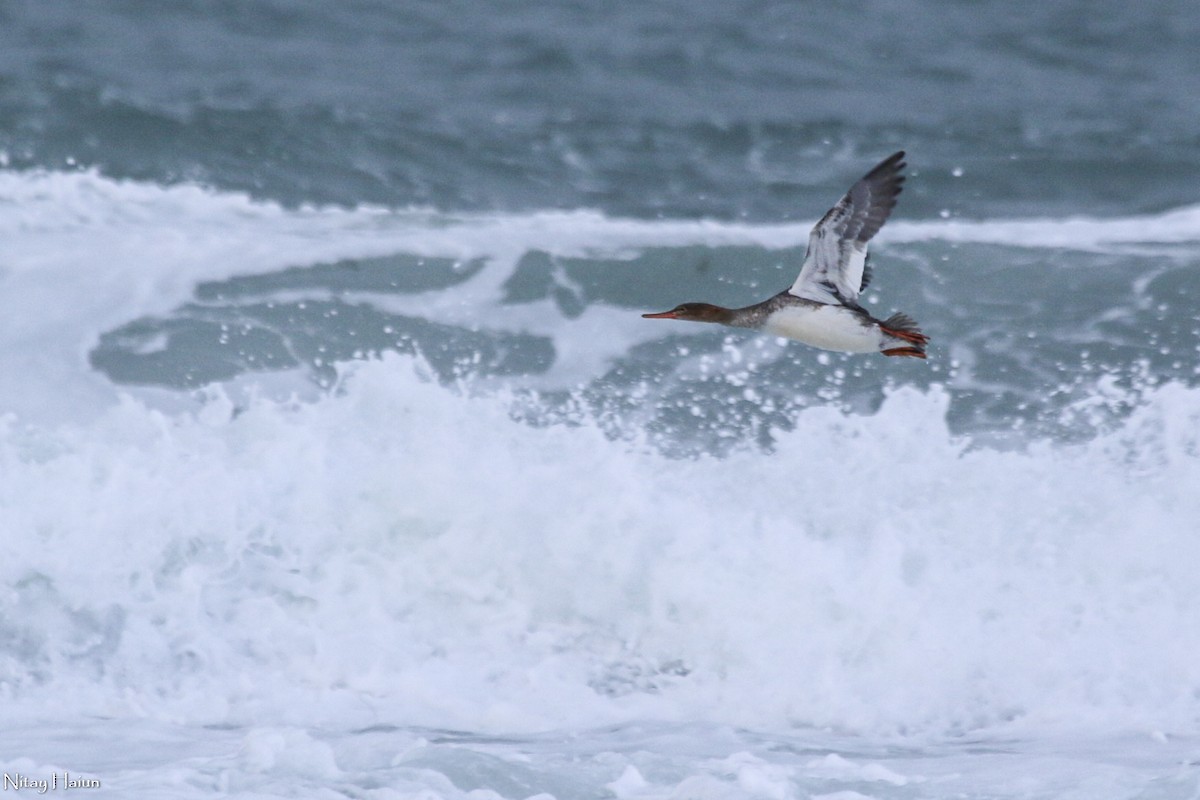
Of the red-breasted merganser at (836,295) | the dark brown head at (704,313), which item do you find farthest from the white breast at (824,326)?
the dark brown head at (704,313)

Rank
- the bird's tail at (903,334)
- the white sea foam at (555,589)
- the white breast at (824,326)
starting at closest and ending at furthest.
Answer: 1. the white sea foam at (555,589)
2. the white breast at (824,326)
3. the bird's tail at (903,334)

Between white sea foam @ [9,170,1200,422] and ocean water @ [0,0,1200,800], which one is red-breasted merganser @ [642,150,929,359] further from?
white sea foam @ [9,170,1200,422]

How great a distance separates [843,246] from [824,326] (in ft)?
1.09

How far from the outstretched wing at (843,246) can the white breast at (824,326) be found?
2.0 inches

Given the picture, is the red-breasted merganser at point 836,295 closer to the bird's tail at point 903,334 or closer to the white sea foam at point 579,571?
the bird's tail at point 903,334

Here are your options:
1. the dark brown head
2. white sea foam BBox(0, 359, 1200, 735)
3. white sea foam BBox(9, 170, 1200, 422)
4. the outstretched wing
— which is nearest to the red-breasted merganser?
the outstretched wing

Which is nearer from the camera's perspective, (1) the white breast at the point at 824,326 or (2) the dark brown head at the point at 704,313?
(1) the white breast at the point at 824,326

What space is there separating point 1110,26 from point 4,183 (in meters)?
10.6

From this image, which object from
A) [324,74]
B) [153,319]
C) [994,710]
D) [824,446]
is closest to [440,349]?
[153,319]

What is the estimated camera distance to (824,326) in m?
6.68

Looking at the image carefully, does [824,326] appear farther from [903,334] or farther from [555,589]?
[555,589]

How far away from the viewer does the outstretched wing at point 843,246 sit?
643cm

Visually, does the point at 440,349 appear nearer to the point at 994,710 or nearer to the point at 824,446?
the point at 824,446

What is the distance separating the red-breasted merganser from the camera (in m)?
6.50
